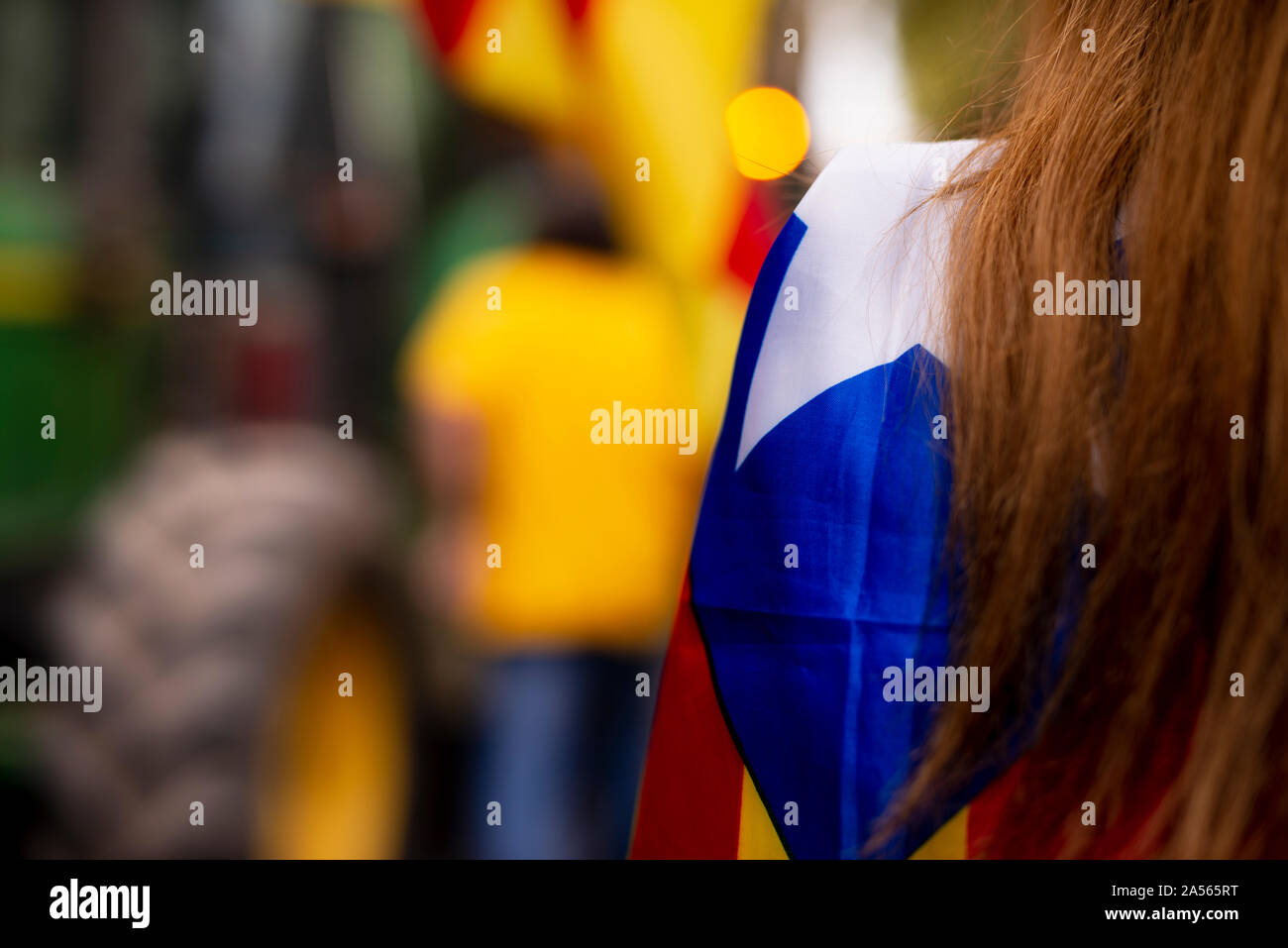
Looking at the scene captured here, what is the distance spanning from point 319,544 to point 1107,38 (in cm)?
98

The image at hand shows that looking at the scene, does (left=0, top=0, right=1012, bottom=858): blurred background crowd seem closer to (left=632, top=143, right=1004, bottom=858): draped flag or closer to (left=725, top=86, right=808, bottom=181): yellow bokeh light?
(left=725, top=86, right=808, bottom=181): yellow bokeh light

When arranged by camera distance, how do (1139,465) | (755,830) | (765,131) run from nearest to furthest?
(1139,465), (755,830), (765,131)

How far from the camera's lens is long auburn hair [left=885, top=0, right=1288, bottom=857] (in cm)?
56

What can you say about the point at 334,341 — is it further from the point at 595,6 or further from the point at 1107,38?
the point at 1107,38

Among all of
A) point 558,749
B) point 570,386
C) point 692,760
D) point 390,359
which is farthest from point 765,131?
point 558,749

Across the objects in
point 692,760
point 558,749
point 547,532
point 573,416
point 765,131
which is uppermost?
point 765,131

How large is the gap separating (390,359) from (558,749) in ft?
1.78

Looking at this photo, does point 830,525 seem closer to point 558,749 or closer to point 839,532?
point 839,532

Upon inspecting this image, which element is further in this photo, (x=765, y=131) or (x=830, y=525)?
(x=765, y=131)

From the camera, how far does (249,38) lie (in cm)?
102

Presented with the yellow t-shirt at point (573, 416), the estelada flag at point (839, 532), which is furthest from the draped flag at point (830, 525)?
the yellow t-shirt at point (573, 416)

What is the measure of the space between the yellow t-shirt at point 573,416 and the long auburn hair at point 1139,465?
413mm

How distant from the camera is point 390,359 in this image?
3.41 feet
